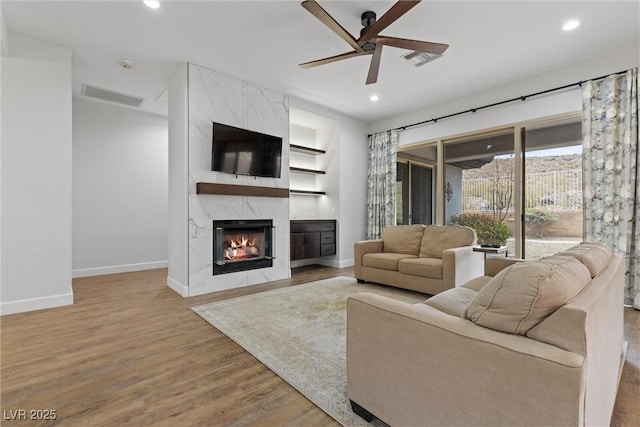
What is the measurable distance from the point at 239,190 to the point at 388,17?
9.02 feet

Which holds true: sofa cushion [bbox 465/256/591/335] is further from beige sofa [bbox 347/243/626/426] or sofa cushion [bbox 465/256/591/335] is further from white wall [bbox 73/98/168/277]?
white wall [bbox 73/98/168/277]

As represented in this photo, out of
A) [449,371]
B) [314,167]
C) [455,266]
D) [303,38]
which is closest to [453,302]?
[449,371]

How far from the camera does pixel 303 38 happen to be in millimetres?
3242

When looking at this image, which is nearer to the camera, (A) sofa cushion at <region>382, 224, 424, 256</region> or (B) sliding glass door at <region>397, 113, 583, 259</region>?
(B) sliding glass door at <region>397, 113, 583, 259</region>

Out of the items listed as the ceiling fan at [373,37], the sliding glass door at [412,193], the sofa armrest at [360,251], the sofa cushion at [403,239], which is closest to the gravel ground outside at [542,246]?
the sofa cushion at [403,239]

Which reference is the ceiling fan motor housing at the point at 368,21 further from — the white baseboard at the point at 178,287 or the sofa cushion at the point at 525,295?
Answer: the white baseboard at the point at 178,287

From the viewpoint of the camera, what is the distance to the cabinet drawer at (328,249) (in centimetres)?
554

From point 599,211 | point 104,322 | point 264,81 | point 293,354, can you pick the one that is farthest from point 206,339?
point 599,211

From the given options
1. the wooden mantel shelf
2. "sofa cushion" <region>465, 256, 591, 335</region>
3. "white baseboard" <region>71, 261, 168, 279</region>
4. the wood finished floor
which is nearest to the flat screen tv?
the wooden mantel shelf

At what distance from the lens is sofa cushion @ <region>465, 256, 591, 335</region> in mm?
993

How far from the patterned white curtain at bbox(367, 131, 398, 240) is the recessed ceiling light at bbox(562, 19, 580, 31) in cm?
300

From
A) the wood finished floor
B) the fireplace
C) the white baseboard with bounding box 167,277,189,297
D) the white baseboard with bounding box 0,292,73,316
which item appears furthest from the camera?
the fireplace

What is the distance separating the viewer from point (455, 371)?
1079mm

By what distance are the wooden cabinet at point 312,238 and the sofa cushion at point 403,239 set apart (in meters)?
1.35
